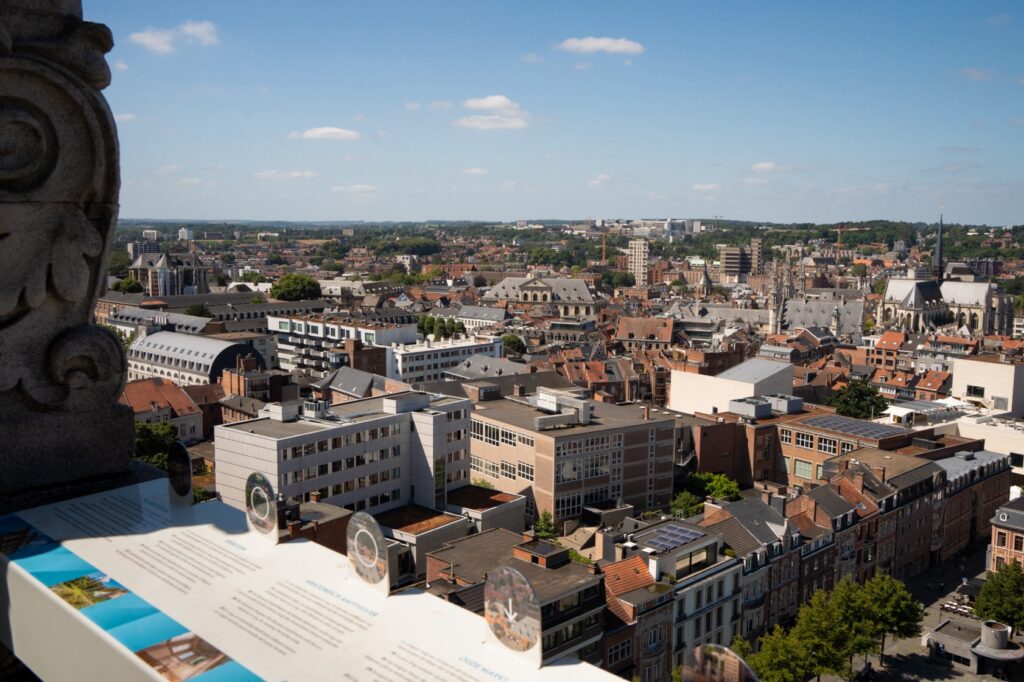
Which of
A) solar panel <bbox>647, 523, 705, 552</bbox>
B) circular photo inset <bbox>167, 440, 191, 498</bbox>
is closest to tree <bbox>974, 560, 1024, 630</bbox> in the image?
solar panel <bbox>647, 523, 705, 552</bbox>

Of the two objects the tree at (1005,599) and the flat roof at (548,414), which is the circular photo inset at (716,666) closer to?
the tree at (1005,599)

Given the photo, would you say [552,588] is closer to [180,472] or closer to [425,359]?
[180,472]

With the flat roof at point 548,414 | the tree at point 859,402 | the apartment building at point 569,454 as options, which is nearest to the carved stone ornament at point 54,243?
the apartment building at point 569,454

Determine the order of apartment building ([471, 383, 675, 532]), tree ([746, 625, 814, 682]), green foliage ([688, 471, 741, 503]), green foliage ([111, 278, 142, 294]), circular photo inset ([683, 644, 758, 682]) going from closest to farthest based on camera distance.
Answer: circular photo inset ([683, 644, 758, 682]) < tree ([746, 625, 814, 682]) < apartment building ([471, 383, 675, 532]) < green foliage ([688, 471, 741, 503]) < green foliage ([111, 278, 142, 294])

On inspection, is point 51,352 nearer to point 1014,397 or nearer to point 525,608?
point 525,608

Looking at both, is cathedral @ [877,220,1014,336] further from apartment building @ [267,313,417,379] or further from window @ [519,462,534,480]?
window @ [519,462,534,480]

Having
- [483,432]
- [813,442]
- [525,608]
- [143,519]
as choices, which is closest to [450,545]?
[483,432]
